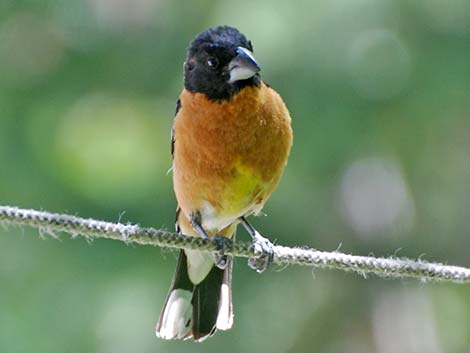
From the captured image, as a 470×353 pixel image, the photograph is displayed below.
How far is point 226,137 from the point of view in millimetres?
3920

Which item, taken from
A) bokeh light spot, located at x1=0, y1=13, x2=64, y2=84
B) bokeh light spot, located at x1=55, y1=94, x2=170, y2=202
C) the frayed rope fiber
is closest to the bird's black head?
the frayed rope fiber

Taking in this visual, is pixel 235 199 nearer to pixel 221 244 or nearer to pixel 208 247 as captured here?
pixel 221 244

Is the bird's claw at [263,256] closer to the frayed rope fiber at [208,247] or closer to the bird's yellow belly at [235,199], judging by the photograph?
the bird's yellow belly at [235,199]

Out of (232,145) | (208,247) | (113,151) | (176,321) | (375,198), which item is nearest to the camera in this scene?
(208,247)

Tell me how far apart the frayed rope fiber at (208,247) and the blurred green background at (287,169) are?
3.09 meters

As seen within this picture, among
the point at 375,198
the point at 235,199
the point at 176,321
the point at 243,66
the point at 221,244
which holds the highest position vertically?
the point at 375,198

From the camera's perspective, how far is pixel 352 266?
134 inches

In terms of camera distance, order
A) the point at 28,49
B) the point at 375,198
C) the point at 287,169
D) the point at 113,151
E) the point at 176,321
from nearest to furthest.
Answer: the point at 176,321 → the point at 113,151 → the point at 287,169 → the point at 375,198 → the point at 28,49

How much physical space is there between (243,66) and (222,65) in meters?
0.13

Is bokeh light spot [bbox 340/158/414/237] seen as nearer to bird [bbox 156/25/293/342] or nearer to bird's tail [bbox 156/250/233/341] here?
bird's tail [bbox 156/250/233/341]

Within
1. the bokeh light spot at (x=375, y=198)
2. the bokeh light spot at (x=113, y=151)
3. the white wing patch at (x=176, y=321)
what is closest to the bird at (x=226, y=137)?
the white wing patch at (x=176, y=321)

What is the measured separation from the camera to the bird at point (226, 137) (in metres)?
3.94

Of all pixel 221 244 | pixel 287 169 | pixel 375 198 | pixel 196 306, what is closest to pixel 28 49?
pixel 287 169

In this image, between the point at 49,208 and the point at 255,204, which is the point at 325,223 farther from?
the point at 255,204
